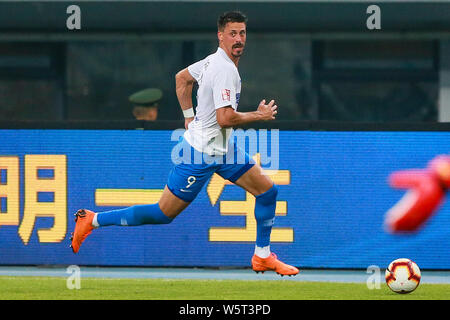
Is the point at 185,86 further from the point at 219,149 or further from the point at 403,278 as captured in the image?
the point at 403,278

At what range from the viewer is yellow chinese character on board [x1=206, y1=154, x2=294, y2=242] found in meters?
10.4

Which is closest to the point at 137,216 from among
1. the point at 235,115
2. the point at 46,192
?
the point at 235,115

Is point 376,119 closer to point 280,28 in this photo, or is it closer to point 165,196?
point 280,28

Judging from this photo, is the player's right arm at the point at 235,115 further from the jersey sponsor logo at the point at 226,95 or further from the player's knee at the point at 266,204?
the player's knee at the point at 266,204

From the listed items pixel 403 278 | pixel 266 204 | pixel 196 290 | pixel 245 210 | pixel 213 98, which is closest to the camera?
pixel 213 98

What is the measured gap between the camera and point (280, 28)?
14.8m

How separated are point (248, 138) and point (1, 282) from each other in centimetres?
308

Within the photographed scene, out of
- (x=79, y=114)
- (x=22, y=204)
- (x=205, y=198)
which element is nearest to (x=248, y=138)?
(x=205, y=198)

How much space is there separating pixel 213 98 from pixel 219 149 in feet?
1.39

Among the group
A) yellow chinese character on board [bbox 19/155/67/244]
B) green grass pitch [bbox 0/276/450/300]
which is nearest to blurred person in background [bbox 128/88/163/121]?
yellow chinese character on board [bbox 19/155/67/244]

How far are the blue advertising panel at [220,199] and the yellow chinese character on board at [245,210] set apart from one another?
0.01 metres

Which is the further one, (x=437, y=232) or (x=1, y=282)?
(x=437, y=232)

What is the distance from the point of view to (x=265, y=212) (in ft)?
25.7

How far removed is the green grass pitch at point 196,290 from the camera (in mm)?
7938
